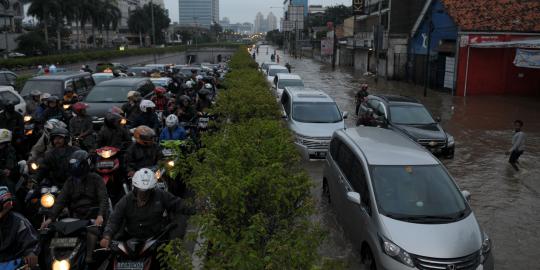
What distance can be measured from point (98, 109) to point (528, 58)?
69.3 feet

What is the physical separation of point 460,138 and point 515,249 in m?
10.2

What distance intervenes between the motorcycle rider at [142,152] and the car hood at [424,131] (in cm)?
759

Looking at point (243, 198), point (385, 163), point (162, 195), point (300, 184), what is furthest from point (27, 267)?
point (385, 163)

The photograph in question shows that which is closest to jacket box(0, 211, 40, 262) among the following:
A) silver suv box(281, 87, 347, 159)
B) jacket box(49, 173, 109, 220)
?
jacket box(49, 173, 109, 220)

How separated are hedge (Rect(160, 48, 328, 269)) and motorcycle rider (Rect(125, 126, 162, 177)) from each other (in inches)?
38.2

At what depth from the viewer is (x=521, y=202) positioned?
1023cm

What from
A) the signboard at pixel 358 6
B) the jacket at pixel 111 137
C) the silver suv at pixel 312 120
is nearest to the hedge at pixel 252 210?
the jacket at pixel 111 137

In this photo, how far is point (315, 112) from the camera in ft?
46.6

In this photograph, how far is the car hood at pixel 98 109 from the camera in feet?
46.3

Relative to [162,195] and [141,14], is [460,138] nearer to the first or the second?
[162,195]

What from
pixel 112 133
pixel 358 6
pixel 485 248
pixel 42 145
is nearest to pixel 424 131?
pixel 485 248

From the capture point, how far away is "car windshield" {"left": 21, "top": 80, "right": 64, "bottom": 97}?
51.2 feet

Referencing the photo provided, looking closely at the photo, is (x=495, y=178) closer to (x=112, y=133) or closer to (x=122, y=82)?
(x=112, y=133)

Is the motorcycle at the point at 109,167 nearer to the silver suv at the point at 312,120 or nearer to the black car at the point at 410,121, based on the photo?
the silver suv at the point at 312,120
